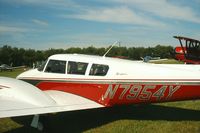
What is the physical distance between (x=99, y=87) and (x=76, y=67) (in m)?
1.13

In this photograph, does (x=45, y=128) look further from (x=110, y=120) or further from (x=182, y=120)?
(x=182, y=120)

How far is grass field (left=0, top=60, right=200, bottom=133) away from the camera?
8.23m

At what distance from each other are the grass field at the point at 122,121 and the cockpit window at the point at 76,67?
162 cm

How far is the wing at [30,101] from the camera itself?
698cm

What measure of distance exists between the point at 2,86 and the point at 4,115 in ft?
6.48

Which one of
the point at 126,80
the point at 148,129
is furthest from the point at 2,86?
the point at 148,129

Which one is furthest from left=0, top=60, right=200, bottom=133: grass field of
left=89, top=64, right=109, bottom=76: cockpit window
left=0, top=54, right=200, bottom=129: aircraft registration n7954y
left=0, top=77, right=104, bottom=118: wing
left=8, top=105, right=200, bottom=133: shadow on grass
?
left=89, top=64, right=109, bottom=76: cockpit window

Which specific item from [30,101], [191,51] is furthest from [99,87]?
[191,51]

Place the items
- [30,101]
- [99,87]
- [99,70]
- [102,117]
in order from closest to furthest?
[30,101] < [99,87] < [99,70] < [102,117]

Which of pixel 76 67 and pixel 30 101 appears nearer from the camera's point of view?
pixel 30 101

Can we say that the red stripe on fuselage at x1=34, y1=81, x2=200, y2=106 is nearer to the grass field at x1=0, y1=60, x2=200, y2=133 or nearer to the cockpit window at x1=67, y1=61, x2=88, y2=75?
the cockpit window at x1=67, y1=61, x2=88, y2=75

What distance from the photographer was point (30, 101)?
7.60 m

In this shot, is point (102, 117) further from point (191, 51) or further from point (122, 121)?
point (191, 51)

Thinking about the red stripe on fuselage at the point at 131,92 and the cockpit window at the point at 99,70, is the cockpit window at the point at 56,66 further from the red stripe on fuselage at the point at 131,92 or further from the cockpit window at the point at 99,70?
the cockpit window at the point at 99,70
